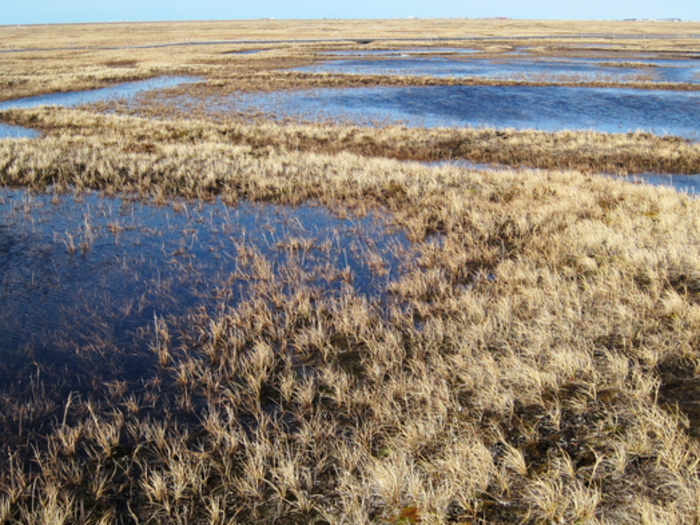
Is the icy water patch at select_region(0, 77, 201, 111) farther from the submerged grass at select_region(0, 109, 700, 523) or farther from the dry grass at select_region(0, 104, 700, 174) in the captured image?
the submerged grass at select_region(0, 109, 700, 523)

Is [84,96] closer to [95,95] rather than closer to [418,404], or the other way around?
[95,95]

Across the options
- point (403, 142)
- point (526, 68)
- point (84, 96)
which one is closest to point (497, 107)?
point (403, 142)

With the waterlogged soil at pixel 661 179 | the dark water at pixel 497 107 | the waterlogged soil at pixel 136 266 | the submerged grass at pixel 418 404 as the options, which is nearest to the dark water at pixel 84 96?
the dark water at pixel 497 107

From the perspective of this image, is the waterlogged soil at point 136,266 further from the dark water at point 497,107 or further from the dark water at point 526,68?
the dark water at point 526,68

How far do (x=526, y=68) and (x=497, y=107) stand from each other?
27.9 metres

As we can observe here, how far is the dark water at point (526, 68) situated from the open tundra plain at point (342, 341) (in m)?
32.1

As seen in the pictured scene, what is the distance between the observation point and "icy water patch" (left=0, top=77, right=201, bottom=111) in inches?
1187

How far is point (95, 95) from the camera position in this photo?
112ft

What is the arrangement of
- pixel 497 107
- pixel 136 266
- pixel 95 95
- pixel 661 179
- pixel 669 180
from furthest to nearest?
pixel 95 95 < pixel 497 107 < pixel 661 179 < pixel 669 180 < pixel 136 266

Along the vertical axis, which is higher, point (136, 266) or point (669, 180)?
point (669, 180)

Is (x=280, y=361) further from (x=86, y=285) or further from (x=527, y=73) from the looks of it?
(x=527, y=73)

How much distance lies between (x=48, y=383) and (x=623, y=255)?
9513 millimetres

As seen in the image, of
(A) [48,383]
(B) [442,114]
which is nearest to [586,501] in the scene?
(A) [48,383]

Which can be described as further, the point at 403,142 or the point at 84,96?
the point at 84,96
